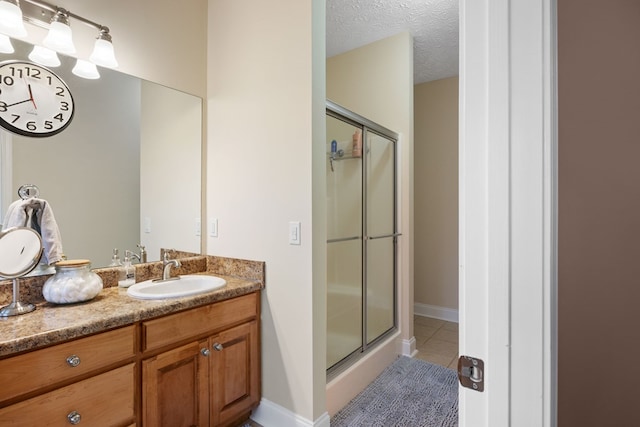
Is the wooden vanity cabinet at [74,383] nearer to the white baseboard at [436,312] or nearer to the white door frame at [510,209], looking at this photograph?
the white door frame at [510,209]

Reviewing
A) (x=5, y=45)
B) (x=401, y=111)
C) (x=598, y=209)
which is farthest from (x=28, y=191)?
(x=401, y=111)

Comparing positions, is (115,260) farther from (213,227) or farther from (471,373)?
(471,373)

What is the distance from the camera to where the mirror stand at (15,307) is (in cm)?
122

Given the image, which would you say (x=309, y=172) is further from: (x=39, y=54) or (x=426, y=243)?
(x=426, y=243)

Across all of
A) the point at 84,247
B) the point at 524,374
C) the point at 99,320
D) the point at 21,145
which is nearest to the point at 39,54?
the point at 21,145

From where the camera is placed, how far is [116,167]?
5.94 feet

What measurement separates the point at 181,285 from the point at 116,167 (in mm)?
786

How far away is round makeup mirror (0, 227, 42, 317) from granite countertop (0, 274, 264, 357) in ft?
0.17

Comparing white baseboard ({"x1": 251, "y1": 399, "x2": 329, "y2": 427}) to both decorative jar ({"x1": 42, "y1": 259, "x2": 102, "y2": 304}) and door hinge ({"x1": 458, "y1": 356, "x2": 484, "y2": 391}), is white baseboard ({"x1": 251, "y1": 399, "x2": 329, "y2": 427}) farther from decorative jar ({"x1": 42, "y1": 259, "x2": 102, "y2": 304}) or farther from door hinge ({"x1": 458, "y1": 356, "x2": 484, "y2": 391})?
door hinge ({"x1": 458, "y1": 356, "x2": 484, "y2": 391})

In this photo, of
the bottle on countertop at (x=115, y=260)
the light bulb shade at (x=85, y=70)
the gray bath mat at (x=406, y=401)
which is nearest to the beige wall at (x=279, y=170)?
the gray bath mat at (x=406, y=401)

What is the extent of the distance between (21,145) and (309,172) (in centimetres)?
134

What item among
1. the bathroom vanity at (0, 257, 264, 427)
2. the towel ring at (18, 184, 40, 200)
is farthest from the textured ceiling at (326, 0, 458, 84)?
the towel ring at (18, 184, 40, 200)

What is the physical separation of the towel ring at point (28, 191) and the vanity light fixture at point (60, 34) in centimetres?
66

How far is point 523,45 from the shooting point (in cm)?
49
